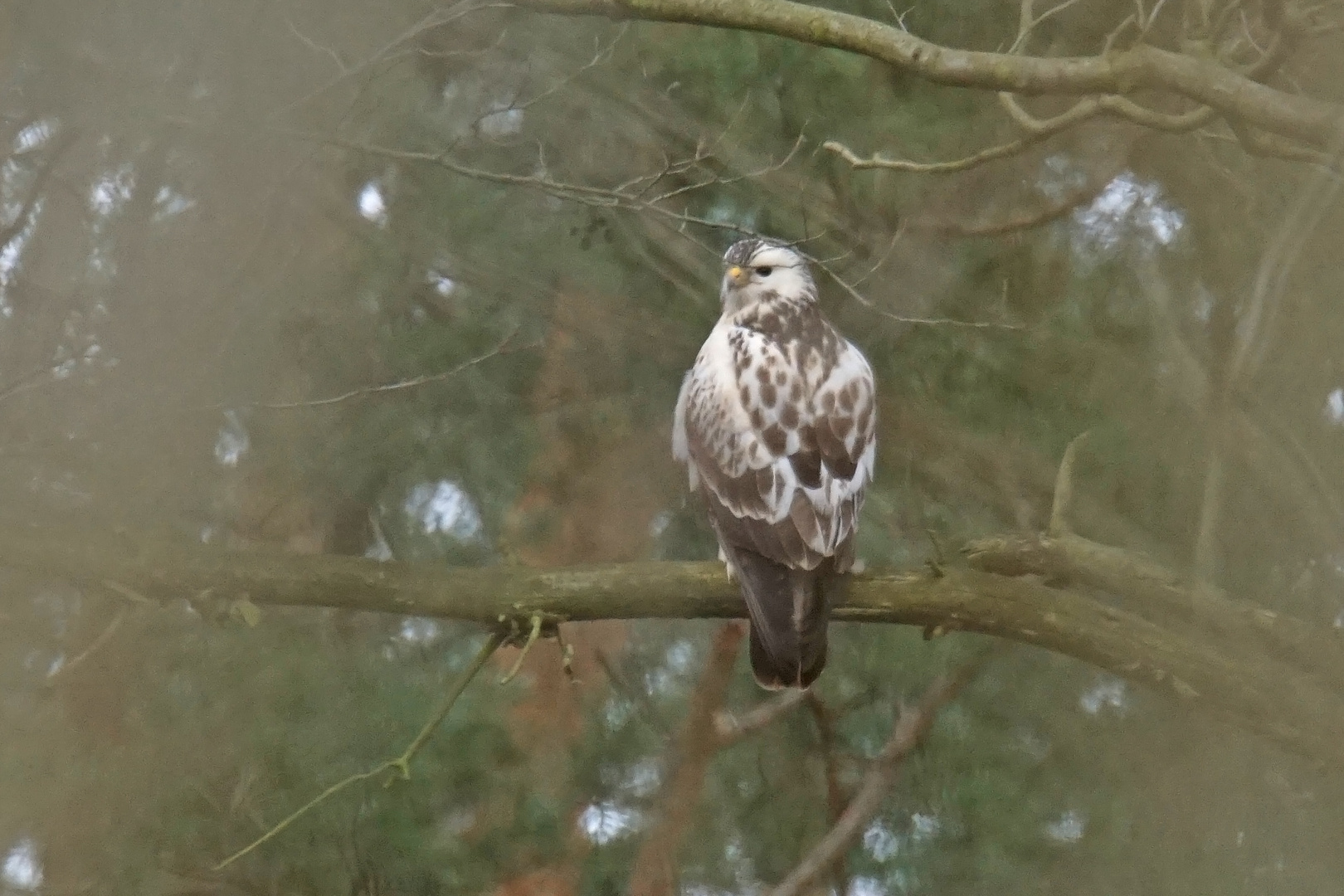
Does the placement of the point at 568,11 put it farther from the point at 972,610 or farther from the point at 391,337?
the point at 972,610

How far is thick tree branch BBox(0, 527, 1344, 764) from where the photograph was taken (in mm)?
1351

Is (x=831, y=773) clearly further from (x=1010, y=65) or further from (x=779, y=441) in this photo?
(x=1010, y=65)

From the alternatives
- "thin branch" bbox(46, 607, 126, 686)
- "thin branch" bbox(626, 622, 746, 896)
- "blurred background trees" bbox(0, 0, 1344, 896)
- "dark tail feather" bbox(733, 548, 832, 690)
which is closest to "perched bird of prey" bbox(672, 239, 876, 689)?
"dark tail feather" bbox(733, 548, 832, 690)

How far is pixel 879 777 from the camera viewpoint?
5.35 ft

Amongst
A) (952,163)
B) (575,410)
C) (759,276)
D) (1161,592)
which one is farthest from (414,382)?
(1161,592)

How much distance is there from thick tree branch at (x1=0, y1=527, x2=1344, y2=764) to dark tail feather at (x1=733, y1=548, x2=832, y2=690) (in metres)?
0.02

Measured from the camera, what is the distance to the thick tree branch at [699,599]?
1351mm

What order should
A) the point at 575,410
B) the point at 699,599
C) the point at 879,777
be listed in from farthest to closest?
the point at 575,410
the point at 879,777
the point at 699,599

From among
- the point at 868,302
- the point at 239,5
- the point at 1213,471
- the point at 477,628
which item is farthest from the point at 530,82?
the point at 1213,471

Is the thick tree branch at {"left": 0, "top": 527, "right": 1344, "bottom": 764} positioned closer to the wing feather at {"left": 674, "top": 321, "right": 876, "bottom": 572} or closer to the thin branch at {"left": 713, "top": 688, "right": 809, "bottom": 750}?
the wing feather at {"left": 674, "top": 321, "right": 876, "bottom": 572}

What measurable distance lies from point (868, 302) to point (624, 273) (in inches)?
12.3

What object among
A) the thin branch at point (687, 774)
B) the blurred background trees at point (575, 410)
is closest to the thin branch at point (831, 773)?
the blurred background trees at point (575, 410)

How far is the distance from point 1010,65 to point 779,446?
0.46 m

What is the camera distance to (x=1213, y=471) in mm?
1491
